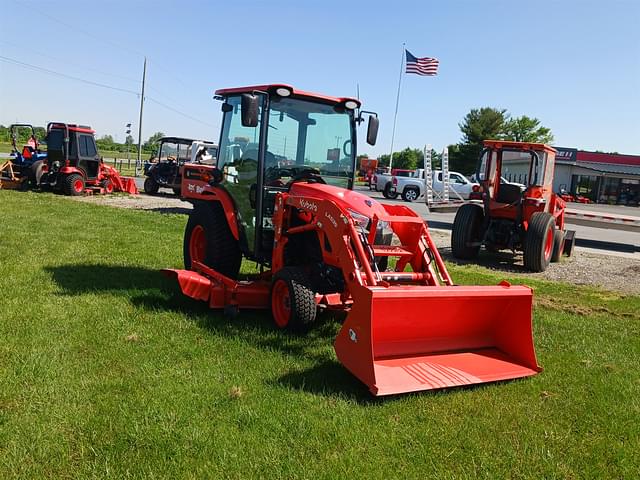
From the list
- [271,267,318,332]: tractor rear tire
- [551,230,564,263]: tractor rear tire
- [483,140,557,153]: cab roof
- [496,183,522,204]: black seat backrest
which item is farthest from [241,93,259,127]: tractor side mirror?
[551,230,564,263]: tractor rear tire

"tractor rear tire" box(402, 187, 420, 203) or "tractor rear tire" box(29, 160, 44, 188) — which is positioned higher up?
"tractor rear tire" box(402, 187, 420, 203)

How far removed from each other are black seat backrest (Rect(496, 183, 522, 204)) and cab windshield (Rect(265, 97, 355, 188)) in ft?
20.6

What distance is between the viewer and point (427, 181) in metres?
14.0

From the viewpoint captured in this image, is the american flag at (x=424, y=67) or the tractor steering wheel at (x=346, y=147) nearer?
the tractor steering wheel at (x=346, y=147)

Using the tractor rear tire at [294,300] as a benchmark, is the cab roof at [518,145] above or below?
above

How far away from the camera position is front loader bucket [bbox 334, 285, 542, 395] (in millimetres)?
4242

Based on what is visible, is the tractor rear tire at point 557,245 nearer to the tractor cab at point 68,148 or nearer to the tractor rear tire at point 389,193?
the tractor cab at point 68,148

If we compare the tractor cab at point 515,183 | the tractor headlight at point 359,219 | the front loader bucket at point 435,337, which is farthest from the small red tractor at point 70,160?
the front loader bucket at point 435,337

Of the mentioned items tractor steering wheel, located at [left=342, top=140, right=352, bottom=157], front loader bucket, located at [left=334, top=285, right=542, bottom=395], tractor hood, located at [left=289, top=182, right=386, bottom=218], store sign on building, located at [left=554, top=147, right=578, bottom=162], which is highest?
store sign on building, located at [left=554, top=147, right=578, bottom=162]

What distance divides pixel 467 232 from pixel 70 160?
13971 mm

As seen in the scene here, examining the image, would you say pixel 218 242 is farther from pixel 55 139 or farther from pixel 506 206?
pixel 55 139

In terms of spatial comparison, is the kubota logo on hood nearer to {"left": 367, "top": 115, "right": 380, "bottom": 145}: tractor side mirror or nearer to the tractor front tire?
{"left": 367, "top": 115, "right": 380, "bottom": 145}: tractor side mirror

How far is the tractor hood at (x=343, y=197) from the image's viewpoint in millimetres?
5391

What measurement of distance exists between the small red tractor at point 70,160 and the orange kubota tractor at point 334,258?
13.0 meters
